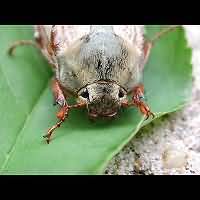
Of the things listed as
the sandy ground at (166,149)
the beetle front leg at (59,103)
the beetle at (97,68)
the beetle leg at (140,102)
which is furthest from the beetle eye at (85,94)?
→ the sandy ground at (166,149)

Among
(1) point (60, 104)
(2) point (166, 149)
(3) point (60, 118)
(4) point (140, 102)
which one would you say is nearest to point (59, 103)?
(1) point (60, 104)

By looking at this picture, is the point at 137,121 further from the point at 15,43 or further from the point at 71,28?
the point at 15,43

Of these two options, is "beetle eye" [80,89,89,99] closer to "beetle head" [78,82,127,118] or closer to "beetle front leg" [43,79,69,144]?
"beetle head" [78,82,127,118]

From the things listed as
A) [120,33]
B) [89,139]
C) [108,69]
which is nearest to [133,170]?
[89,139]

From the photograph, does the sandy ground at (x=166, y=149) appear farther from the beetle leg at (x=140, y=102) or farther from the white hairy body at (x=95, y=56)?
the white hairy body at (x=95, y=56)

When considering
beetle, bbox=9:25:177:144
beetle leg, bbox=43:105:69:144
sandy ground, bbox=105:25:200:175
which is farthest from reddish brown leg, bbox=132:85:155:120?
beetle leg, bbox=43:105:69:144
